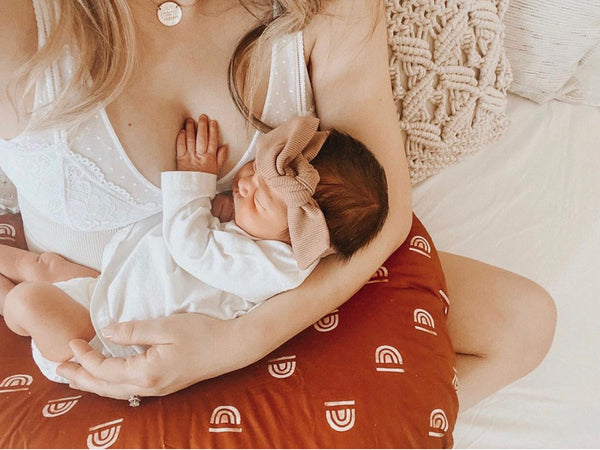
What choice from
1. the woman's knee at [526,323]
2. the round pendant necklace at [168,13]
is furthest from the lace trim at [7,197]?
the woman's knee at [526,323]

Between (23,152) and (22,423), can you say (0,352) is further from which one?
(23,152)

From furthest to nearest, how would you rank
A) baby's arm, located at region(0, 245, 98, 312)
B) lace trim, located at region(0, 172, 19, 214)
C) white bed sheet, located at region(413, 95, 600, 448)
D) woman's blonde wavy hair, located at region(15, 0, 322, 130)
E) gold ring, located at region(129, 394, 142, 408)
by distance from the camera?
white bed sheet, located at region(413, 95, 600, 448) < lace trim, located at region(0, 172, 19, 214) < baby's arm, located at region(0, 245, 98, 312) < gold ring, located at region(129, 394, 142, 408) < woman's blonde wavy hair, located at region(15, 0, 322, 130)

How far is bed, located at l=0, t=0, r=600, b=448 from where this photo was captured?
0.82 m

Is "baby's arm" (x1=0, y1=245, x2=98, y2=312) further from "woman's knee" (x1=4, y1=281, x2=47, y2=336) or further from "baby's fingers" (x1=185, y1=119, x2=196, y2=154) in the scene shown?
"baby's fingers" (x1=185, y1=119, x2=196, y2=154)

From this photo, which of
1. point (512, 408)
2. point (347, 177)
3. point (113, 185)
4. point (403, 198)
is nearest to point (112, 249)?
point (113, 185)

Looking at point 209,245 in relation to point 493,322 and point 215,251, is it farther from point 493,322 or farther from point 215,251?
point 493,322

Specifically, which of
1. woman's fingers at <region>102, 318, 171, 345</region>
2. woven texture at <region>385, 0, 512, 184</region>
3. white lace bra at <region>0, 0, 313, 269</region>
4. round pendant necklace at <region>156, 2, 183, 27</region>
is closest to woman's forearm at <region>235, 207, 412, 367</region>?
woman's fingers at <region>102, 318, 171, 345</region>

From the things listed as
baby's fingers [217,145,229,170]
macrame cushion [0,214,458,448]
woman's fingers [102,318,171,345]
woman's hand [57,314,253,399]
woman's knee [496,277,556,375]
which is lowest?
woman's knee [496,277,556,375]

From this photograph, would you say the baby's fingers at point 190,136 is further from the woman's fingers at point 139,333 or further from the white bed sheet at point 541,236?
the white bed sheet at point 541,236

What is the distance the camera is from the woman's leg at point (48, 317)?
832 millimetres

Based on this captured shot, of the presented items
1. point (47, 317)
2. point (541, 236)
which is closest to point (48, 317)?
point (47, 317)

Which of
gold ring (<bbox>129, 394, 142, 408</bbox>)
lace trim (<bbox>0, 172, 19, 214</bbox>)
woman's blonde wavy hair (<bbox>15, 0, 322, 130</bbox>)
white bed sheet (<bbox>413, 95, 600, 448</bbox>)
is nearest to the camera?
woman's blonde wavy hair (<bbox>15, 0, 322, 130</bbox>)

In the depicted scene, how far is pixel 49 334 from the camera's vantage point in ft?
2.73

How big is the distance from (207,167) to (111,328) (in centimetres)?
28
